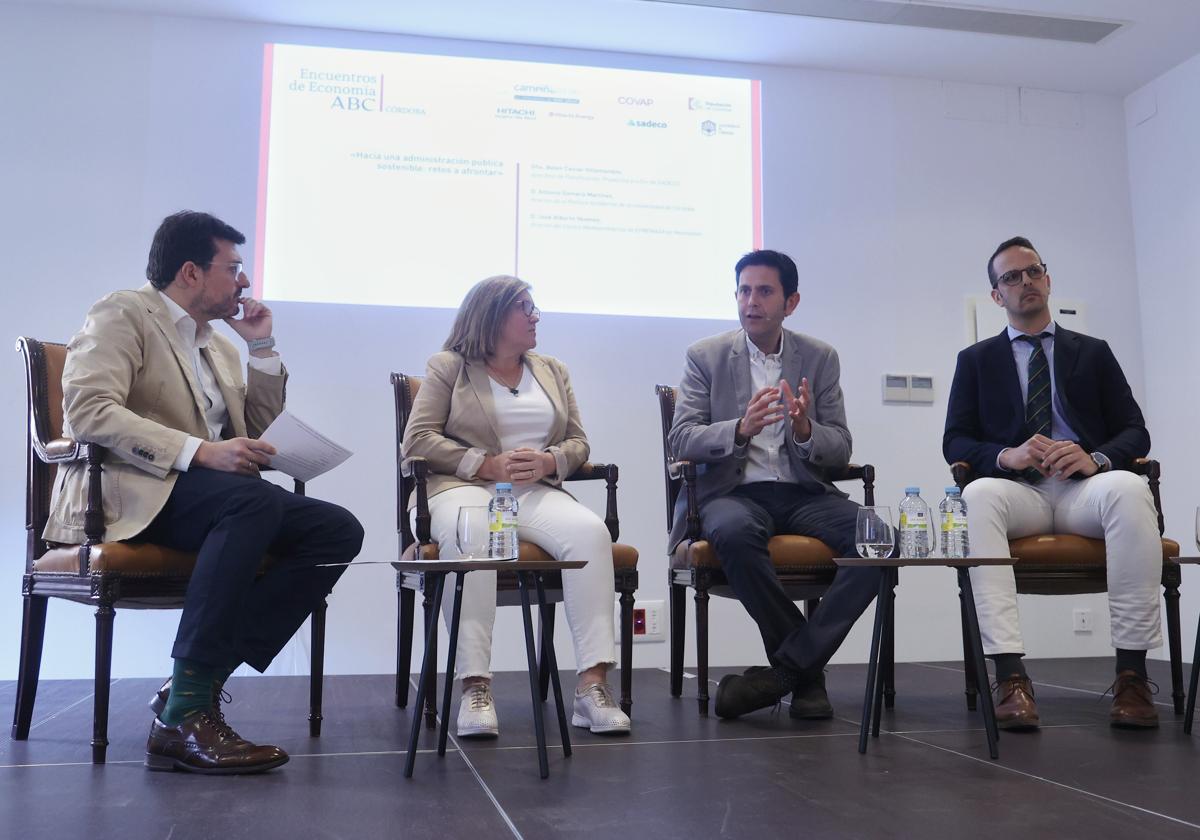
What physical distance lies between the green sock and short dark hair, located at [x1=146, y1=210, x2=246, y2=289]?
921 millimetres

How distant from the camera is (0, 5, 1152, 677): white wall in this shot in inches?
149

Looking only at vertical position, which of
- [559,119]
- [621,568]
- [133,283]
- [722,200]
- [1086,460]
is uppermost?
[559,119]

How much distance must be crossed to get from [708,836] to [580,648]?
0.93m

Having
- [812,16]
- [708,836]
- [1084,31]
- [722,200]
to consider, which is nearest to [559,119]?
[722,200]

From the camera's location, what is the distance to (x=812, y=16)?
4027mm

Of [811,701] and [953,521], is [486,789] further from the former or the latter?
[953,521]

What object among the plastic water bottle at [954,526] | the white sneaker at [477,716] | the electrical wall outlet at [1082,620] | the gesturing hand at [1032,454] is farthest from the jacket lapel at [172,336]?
the electrical wall outlet at [1082,620]

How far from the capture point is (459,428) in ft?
8.76

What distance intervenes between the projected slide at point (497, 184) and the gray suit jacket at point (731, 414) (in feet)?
3.75

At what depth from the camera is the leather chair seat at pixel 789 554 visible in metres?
2.65

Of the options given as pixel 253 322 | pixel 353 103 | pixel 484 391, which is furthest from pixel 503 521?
pixel 353 103

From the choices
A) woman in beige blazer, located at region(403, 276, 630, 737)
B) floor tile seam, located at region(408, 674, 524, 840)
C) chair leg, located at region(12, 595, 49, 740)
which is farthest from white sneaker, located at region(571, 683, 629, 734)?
chair leg, located at region(12, 595, 49, 740)

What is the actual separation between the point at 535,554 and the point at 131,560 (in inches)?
34.3

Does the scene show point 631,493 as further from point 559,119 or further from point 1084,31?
point 1084,31
